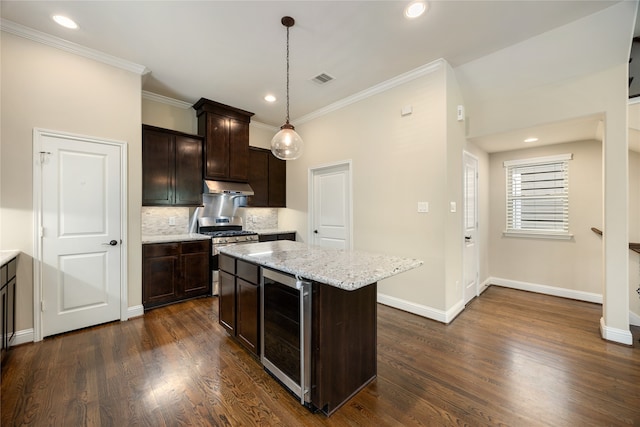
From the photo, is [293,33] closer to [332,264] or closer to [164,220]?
[332,264]

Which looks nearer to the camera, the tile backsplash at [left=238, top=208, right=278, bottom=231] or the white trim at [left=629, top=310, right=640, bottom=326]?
the white trim at [left=629, top=310, right=640, bottom=326]

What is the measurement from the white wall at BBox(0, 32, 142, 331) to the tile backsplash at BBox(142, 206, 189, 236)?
37.4 inches

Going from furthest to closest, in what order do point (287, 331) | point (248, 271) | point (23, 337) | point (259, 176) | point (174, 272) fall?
point (259, 176), point (174, 272), point (23, 337), point (248, 271), point (287, 331)

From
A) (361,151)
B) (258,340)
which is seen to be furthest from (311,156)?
(258,340)

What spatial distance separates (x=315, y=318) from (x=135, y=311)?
2743mm

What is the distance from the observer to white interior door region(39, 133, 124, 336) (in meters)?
2.63

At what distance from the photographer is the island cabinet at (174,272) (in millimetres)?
3369

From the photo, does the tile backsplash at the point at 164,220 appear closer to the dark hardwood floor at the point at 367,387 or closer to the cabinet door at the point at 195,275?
the cabinet door at the point at 195,275

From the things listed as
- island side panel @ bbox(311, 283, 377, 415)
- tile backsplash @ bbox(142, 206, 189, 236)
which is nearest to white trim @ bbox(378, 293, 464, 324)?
island side panel @ bbox(311, 283, 377, 415)

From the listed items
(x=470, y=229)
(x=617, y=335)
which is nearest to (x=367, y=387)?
(x=617, y=335)

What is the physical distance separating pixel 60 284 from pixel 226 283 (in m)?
1.79

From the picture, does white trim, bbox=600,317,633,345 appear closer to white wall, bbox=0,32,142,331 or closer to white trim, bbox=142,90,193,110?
white wall, bbox=0,32,142,331

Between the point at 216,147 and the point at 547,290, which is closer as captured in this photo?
the point at 547,290

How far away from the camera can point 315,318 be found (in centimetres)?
162
